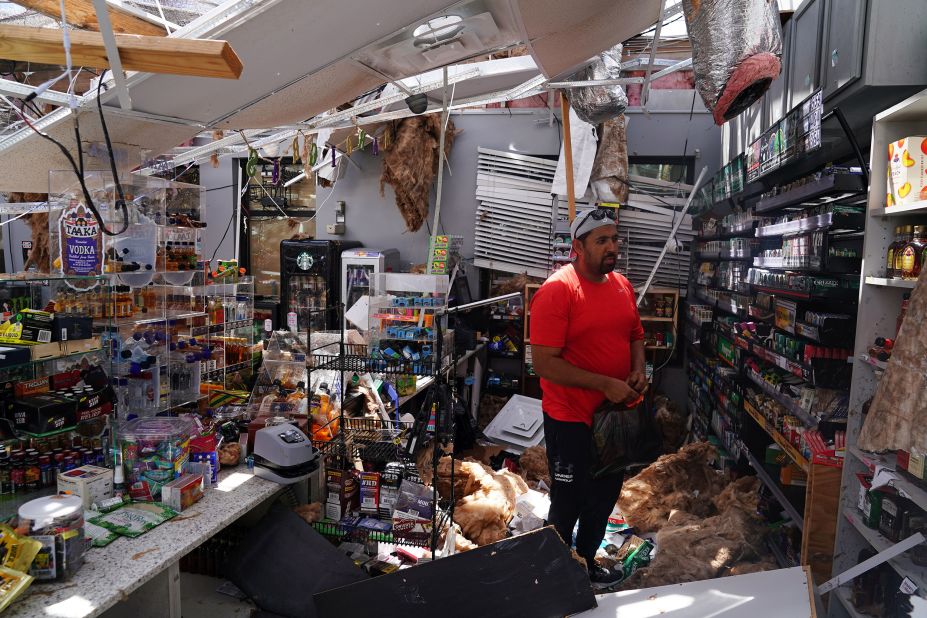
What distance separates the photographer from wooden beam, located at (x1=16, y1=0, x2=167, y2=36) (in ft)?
6.54

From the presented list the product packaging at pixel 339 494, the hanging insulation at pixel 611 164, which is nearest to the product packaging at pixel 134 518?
the product packaging at pixel 339 494

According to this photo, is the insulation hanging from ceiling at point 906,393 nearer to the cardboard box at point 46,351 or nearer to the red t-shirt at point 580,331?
the red t-shirt at point 580,331

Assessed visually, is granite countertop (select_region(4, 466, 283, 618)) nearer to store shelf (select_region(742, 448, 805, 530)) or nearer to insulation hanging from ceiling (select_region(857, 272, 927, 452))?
insulation hanging from ceiling (select_region(857, 272, 927, 452))

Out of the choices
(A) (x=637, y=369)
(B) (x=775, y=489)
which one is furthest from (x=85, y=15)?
(B) (x=775, y=489)

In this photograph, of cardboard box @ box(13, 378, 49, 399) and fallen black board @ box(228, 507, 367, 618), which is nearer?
cardboard box @ box(13, 378, 49, 399)

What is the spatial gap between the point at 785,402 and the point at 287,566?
2.64 meters

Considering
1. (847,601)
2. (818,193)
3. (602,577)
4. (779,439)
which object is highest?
(818,193)

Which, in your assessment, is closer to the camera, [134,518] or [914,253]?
[134,518]

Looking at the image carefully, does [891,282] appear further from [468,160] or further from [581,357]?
[468,160]

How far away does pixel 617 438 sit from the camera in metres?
2.76

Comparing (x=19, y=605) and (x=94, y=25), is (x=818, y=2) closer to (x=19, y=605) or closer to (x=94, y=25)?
(x=94, y=25)

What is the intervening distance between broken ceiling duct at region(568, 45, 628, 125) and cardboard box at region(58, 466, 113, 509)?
3.07 metres

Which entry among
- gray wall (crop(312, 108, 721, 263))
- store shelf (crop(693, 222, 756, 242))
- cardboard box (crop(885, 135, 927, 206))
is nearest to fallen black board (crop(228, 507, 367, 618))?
cardboard box (crop(885, 135, 927, 206))

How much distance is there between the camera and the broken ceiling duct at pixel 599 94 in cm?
356
